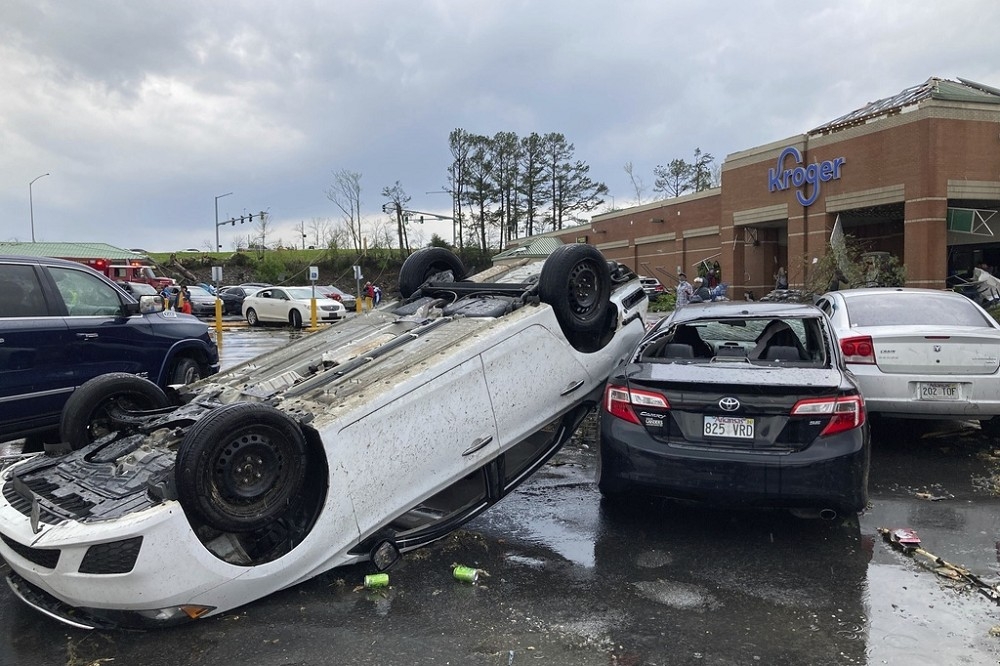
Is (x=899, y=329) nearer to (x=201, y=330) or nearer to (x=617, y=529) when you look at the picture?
(x=617, y=529)

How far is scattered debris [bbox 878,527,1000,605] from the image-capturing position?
3.63 meters

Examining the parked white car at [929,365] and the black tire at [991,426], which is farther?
the black tire at [991,426]

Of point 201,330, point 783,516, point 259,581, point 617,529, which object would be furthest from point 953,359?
point 201,330

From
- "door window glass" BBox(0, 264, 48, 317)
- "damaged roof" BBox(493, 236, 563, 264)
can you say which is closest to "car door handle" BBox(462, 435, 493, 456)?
"door window glass" BBox(0, 264, 48, 317)

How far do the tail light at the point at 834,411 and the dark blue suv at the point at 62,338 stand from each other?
18.9 feet

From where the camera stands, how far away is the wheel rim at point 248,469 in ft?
10.7

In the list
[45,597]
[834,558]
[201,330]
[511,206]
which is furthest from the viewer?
[511,206]

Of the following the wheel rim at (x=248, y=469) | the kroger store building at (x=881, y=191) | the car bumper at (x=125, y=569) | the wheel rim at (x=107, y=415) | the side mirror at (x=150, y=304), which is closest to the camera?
the car bumper at (x=125, y=569)

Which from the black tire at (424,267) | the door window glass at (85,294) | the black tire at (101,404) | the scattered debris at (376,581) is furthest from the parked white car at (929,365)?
the door window glass at (85,294)

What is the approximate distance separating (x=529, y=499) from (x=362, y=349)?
1.74 metres

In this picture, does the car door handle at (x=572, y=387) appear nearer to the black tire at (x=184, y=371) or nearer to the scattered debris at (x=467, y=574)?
the scattered debris at (x=467, y=574)

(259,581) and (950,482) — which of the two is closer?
(259,581)

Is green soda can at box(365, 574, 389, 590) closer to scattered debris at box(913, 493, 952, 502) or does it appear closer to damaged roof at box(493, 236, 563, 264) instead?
scattered debris at box(913, 493, 952, 502)

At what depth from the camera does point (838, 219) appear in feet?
79.3
